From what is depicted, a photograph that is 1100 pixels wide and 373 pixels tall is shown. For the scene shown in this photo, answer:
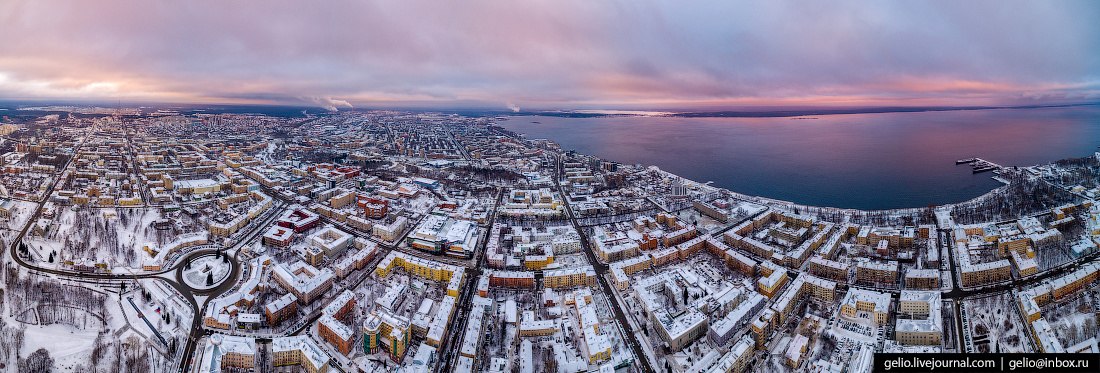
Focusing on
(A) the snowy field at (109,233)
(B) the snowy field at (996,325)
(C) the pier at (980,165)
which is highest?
(C) the pier at (980,165)

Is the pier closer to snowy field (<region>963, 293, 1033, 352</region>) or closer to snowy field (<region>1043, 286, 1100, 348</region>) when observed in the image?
snowy field (<region>1043, 286, 1100, 348</region>)

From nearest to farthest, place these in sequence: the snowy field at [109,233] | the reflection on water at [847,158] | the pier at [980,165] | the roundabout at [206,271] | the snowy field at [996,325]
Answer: the snowy field at [996,325] → the roundabout at [206,271] → the snowy field at [109,233] → the reflection on water at [847,158] → the pier at [980,165]

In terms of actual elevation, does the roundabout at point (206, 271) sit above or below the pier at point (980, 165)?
below

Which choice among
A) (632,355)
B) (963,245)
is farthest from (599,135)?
(632,355)

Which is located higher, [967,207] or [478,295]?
[967,207]

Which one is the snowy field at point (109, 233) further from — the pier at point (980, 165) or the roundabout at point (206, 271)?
the pier at point (980, 165)

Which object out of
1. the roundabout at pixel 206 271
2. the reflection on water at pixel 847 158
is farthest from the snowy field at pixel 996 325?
the roundabout at pixel 206 271

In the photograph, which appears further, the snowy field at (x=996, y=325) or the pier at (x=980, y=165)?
the pier at (x=980, y=165)

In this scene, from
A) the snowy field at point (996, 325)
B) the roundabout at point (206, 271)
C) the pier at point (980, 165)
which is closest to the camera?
the snowy field at point (996, 325)

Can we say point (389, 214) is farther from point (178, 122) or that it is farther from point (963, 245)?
point (178, 122)
